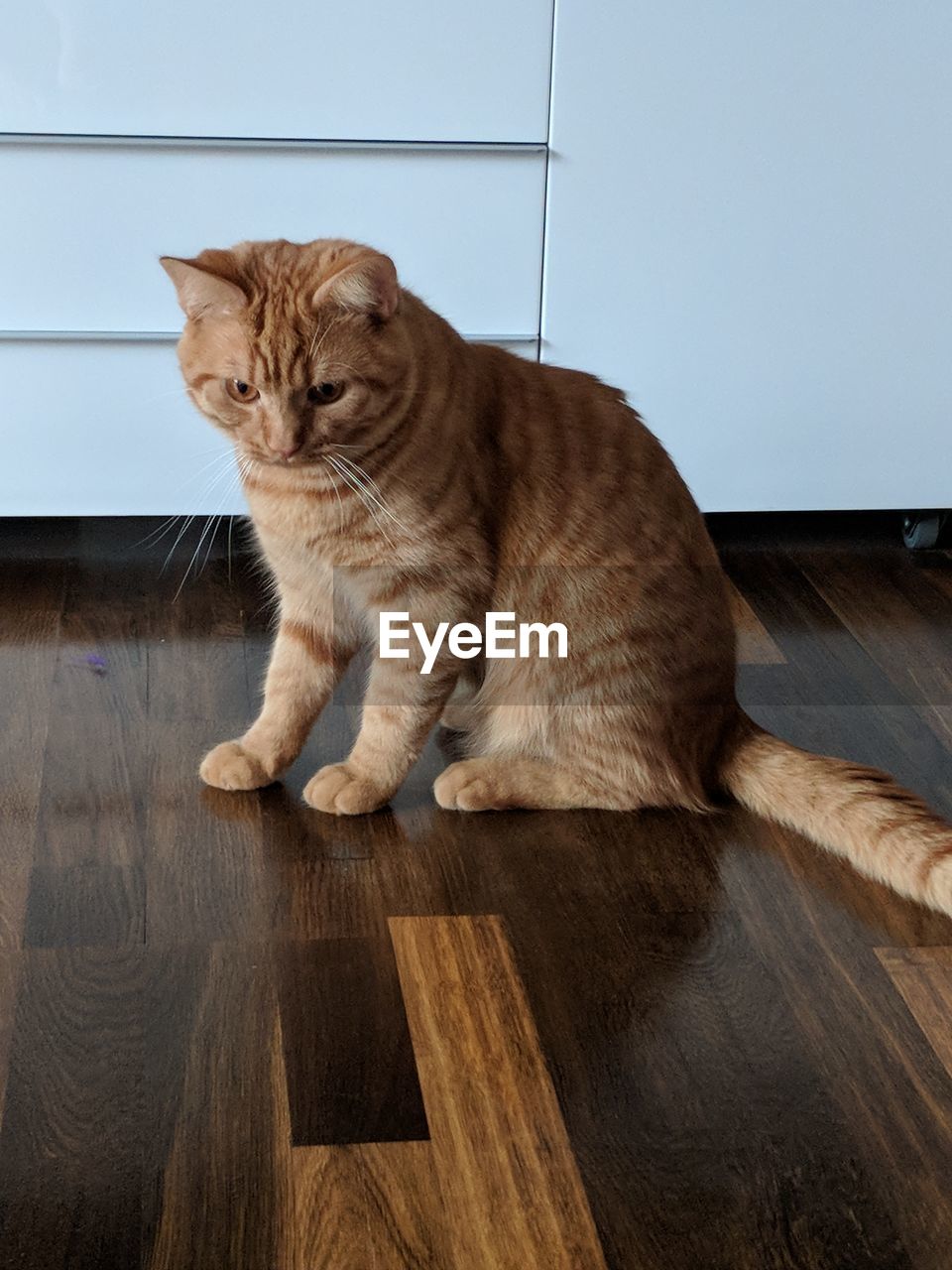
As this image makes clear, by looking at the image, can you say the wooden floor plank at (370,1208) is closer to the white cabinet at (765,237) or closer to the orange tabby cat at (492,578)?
the orange tabby cat at (492,578)

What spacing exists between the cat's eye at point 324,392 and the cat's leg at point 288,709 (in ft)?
1.05

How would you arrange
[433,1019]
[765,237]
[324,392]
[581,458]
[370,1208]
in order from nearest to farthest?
[370,1208] < [433,1019] < [324,392] < [581,458] < [765,237]

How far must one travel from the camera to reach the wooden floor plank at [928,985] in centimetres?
147

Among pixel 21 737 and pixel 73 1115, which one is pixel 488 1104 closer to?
pixel 73 1115

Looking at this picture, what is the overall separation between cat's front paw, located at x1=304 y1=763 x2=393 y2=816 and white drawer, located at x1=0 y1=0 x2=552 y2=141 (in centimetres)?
98

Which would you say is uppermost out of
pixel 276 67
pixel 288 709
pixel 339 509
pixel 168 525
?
pixel 276 67

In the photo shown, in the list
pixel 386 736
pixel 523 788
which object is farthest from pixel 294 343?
pixel 523 788

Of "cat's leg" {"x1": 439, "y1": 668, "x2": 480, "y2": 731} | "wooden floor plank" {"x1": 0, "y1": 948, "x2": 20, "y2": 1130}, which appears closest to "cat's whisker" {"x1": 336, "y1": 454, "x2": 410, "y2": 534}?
"cat's leg" {"x1": 439, "y1": 668, "x2": 480, "y2": 731}

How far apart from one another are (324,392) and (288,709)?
0.43 m

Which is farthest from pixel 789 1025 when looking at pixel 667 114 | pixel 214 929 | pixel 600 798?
pixel 667 114

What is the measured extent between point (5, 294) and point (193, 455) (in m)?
0.37

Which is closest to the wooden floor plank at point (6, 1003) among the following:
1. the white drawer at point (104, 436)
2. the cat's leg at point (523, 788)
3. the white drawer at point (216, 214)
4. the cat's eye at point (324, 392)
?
the cat's leg at point (523, 788)

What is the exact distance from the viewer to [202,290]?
1547 millimetres

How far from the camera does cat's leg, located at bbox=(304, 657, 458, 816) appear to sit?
68.6 inches
